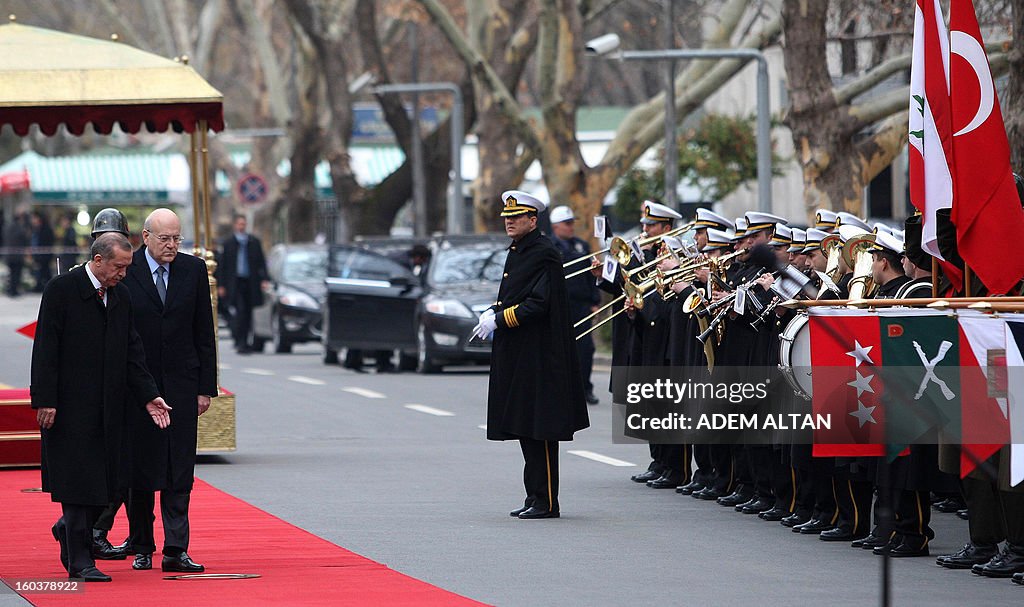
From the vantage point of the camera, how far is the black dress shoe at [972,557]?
978 centimetres

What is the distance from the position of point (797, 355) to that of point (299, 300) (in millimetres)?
19708

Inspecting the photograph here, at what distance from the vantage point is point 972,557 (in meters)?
9.80

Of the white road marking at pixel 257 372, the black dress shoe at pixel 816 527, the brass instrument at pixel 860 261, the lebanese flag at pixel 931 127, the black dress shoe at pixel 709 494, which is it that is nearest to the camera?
the lebanese flag at pixel 931 127

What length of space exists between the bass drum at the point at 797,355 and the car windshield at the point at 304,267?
2018 centimetres

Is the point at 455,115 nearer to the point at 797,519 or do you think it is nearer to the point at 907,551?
the point at 797,519

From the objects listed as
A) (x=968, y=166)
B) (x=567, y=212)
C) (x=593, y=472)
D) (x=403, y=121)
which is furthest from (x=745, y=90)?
(x=968, y=166)

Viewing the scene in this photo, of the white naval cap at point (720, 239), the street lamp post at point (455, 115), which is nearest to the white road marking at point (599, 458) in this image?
the white naval cap at point (720, 239)

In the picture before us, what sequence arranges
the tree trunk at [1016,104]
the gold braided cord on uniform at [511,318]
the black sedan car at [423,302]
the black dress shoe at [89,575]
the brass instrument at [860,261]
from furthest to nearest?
the black sedan car at [423,302], the tree trunk at [1016,104], the gold braided cord on uniform at [511,318], the brass instrument at [860,261], the black dress shoe at [89,575]

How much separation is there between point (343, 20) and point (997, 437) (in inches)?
1221

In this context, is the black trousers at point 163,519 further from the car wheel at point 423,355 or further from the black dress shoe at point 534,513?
the car wheel at point 423,355

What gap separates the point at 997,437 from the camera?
9.03 m

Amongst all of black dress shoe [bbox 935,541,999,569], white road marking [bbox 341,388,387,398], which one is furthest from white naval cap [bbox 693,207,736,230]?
white road marking [bbox 341,388,387,398]

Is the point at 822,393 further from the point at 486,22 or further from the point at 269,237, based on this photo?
the point at 269,237

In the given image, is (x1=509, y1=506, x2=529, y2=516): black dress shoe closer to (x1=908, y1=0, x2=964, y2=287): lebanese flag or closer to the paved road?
the paved road
